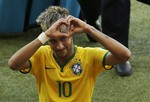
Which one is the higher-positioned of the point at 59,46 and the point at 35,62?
the point at 59,46

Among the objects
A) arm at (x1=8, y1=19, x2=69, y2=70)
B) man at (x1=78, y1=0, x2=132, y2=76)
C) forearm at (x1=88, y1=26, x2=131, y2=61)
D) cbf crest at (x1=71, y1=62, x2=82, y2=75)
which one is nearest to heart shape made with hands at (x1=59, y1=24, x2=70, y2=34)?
arm at (x1=8, y1=19, x2=69, y2=70)

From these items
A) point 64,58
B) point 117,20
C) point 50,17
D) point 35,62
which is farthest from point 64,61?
point 117,20

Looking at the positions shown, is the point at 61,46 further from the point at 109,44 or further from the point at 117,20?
the point at 117,20

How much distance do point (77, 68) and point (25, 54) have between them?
288 mm

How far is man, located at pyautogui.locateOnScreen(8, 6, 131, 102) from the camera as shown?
2.03 meters

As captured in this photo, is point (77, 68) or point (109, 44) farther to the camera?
point (77, 68)

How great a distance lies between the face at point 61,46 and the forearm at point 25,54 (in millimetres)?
67

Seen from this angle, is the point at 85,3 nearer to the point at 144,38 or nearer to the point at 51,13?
the point at 144,38

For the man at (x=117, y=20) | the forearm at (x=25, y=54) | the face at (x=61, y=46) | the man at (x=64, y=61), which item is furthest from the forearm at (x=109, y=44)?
the man at (x=117, y=20)

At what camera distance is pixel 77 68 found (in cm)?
215

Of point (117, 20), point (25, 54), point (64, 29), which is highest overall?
point (64, 29)

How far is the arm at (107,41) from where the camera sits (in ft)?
6.46

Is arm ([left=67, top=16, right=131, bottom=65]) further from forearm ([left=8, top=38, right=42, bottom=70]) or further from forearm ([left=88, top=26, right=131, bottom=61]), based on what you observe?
forearm ([left=8, top=38, right=42, bottom=70])

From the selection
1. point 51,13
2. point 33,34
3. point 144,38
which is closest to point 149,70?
point 144,38
